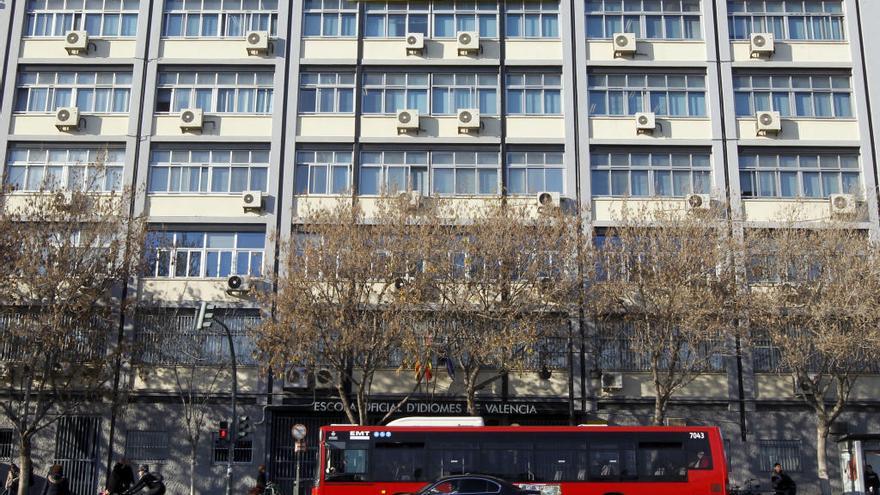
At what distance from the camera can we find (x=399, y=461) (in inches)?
854

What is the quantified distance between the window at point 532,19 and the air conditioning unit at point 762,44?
6801 mm

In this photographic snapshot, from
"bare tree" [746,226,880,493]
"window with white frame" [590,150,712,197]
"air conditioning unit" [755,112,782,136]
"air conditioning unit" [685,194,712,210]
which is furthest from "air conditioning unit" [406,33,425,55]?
"bare tree" [746,226,880,493]

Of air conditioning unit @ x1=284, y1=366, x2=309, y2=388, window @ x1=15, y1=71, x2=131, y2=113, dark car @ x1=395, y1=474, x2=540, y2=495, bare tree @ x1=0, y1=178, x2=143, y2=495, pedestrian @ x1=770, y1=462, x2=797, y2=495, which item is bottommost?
pedestrian @ x1=770, y1=462, x2=797, y2=495

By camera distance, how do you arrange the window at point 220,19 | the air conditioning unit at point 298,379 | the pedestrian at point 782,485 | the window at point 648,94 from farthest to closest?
the window at point 220,19
the window at point 648,94
the air conditioning unit at point 298,379
the pedestrian at point 782,485

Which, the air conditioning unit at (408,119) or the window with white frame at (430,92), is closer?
the air conditioning unit at (408,119)

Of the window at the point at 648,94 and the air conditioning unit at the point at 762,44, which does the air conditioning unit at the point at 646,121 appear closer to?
the window at the point at 648,94

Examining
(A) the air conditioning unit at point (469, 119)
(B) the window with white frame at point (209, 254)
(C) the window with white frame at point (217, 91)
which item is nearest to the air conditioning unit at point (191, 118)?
(C) the window with white frame at point (217, 91)

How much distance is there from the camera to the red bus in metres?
21.4

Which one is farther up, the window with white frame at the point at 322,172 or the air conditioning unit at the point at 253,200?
the window with white frame at the point at 322,172

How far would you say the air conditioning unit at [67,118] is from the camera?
3147 cm

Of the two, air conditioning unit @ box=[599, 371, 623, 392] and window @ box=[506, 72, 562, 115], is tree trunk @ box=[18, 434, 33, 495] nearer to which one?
air conditioning unit @ box=[599, 371, 623, 392]

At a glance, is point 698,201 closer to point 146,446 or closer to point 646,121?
point 646,121

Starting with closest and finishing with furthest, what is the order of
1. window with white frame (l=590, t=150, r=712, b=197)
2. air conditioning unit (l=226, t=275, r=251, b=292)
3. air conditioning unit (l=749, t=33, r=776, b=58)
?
air conditioning unit (l=226, t=275, r=251, b=292)
window with white frame (l=590, t=150, r=712, b=197)
air conditioning unit (l=749, t=33, r=776, b=58)

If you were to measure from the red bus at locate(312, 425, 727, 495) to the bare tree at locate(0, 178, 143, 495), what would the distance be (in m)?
8.72
